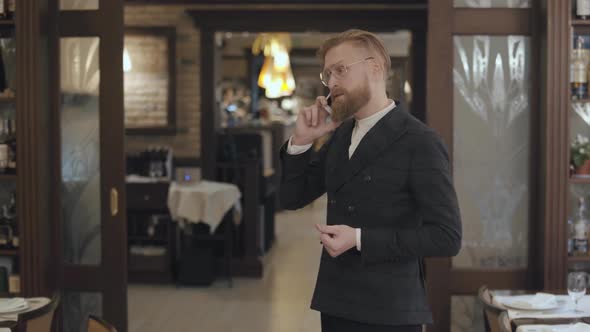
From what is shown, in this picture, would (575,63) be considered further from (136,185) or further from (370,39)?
(136,185)

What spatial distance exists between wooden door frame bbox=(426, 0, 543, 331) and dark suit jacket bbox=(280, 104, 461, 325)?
1.95 m

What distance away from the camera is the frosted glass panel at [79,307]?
460 cm

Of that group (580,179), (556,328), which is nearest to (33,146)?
(556,328)

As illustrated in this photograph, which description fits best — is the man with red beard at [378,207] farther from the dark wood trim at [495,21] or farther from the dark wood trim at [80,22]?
the dark wood trim at [80,22]

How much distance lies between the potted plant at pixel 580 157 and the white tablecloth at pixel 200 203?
3.90m

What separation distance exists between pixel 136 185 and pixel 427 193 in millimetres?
5918

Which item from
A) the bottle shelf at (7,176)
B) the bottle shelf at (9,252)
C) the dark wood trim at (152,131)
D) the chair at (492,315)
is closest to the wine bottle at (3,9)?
the bottle shelf at (7,176)

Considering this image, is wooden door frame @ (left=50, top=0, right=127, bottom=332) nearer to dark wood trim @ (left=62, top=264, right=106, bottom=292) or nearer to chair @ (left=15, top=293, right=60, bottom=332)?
dark wood trim @ (left=62, top=264, right=106, bottom=292)

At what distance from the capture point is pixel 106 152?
14.6 feet

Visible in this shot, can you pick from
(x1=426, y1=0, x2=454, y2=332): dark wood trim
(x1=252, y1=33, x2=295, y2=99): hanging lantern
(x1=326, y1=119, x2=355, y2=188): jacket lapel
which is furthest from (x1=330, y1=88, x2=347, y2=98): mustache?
(x1=252, y1=33, x2=295, y2=99): hanging lantern

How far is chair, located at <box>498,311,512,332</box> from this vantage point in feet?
9.49

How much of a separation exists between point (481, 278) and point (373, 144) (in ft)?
7.65

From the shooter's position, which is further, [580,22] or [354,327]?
[580,22]

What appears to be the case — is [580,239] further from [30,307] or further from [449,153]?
[30,307]
